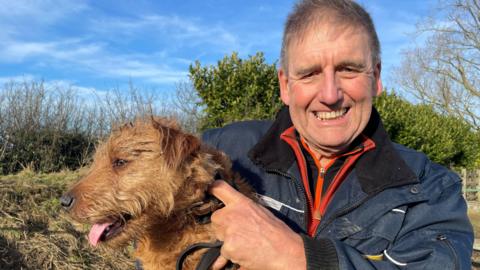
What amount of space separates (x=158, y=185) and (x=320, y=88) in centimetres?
126

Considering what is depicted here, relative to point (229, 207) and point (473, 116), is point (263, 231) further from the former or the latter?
point (473, 116)

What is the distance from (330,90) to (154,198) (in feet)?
4.44

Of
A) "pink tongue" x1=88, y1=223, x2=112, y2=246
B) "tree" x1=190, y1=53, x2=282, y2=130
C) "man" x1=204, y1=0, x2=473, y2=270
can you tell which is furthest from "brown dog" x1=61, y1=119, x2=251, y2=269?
"tree" x1=190, y1=53, x2=282, y2=130

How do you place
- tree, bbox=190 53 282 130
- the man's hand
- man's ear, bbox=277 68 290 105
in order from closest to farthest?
the man's hand → man's ear, bbox=277 68 290 105 → tree, bbox=190 53 282 130

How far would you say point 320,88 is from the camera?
282 cm

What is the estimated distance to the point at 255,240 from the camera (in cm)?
226

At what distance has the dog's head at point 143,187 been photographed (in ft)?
9.09

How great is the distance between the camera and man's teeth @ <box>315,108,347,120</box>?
285cm

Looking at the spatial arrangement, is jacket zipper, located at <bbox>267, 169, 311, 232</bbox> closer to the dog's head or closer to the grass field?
the dog's head

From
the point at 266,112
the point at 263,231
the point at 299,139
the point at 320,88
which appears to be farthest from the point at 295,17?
the point at 266,112

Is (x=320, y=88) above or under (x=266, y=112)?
above

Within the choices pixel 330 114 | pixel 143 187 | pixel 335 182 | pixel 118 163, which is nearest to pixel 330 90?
pixel 330 114

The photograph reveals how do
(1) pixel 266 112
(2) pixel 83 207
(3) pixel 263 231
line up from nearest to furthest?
(3) pixel 263 231, (2) pixel 83 207, (1) pixel 266 112

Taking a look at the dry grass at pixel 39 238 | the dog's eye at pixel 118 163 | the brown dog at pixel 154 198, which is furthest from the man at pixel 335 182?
the dry grass at pixel 39 238
